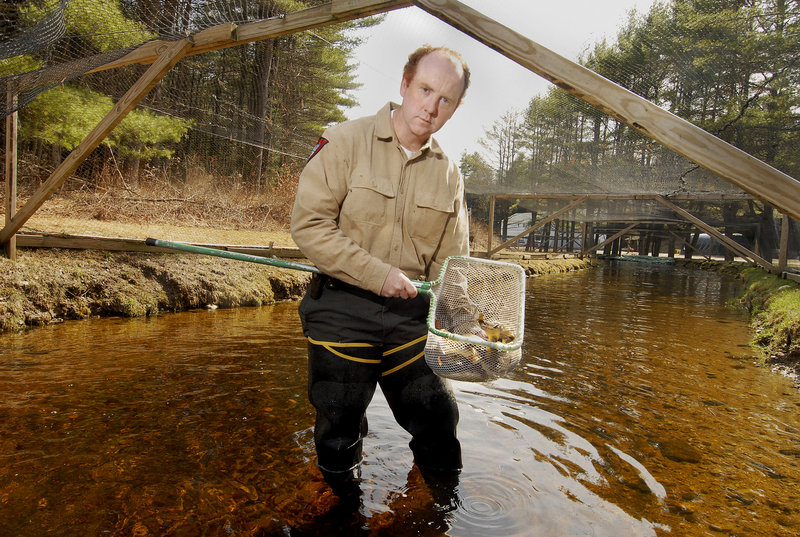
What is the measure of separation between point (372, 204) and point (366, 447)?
1701mm

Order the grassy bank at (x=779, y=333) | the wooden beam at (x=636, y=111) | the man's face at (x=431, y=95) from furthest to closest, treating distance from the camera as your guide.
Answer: the grassy bank at (x=779, y=333)
the wooden beam at (x=636, y=111)
the man's face at (x=431, y=95)

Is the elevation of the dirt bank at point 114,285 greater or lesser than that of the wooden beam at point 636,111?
lesser

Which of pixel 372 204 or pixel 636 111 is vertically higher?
pixel 636 111

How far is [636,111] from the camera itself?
308 centimetres

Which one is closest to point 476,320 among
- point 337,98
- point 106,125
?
point 106,125

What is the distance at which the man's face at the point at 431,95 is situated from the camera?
2.18m

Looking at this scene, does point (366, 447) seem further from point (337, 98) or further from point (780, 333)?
point (337, 98)

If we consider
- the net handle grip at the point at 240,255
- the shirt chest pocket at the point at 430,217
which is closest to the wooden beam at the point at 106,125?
the net handle grip at the point at 240,255

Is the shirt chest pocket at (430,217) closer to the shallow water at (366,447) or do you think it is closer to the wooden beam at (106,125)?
the shallow water at (366,447)

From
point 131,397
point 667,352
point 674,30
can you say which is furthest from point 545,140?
point 131,397

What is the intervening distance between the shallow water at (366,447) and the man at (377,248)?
48 cm

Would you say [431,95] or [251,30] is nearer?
[431,95]

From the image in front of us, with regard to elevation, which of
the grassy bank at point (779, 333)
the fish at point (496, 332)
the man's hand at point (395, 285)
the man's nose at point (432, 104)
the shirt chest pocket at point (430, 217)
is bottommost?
the grassy bank at point (779, 333)

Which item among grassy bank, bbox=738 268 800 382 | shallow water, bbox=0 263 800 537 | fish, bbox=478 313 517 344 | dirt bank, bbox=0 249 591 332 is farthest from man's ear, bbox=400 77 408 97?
dirt bank, bbox=0 249 591 332
